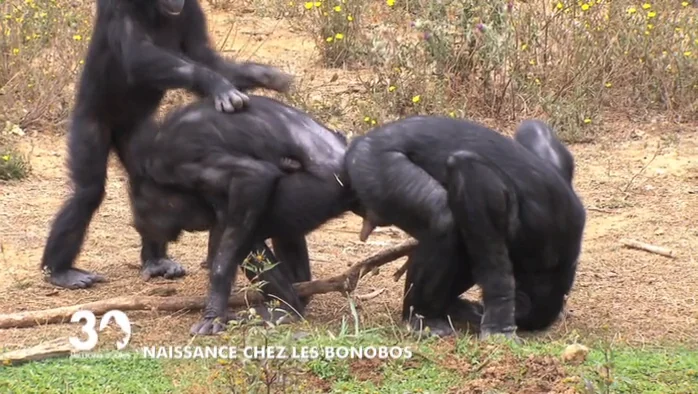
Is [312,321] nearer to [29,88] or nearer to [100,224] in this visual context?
[100,224]

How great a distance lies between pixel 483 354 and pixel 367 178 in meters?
1.20

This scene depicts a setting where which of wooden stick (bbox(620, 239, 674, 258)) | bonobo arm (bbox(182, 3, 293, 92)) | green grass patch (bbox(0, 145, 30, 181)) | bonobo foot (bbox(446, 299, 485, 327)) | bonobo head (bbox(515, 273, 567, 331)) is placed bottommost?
green grass patch (bbox(0, 145, 30, 181))

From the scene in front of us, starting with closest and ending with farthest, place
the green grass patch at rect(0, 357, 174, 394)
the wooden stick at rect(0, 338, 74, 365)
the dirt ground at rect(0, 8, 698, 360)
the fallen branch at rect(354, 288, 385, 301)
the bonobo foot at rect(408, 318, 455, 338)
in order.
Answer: the green grass patch at rect(0, 357, 174, 394)
the wooden stick at rect(0, 338, 74, 365)
the bonobo foot at rect(408, 318, 455, 338)
the dirt ground at rect(0, 8, 698, 360)
the fallen branch at rect(354, 288, 385, 301)

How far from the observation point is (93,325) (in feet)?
20.5

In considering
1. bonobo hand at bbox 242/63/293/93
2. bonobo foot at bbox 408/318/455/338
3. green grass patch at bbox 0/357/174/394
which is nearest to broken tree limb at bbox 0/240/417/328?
bonobo foot at bbox 408/318/455/338

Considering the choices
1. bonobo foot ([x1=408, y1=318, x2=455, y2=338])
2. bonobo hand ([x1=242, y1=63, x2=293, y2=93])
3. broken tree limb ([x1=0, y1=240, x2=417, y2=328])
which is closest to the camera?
bonobo foot ([x1=408, y1=318, x2=455, y2=338])

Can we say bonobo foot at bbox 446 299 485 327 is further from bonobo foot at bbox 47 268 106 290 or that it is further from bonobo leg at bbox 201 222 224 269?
bonobo foot at bbox 47 268 106 290

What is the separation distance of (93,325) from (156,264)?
1.33m

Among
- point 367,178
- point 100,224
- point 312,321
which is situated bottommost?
point 100,224

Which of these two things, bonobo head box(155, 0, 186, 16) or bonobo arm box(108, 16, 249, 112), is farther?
bonobo head box(155, 0, 186, 16)

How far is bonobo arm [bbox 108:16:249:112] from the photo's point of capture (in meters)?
6.54

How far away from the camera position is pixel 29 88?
10.9m

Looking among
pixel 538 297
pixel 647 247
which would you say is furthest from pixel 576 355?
pixel 647 247

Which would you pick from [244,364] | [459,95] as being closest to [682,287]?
[244,364]
